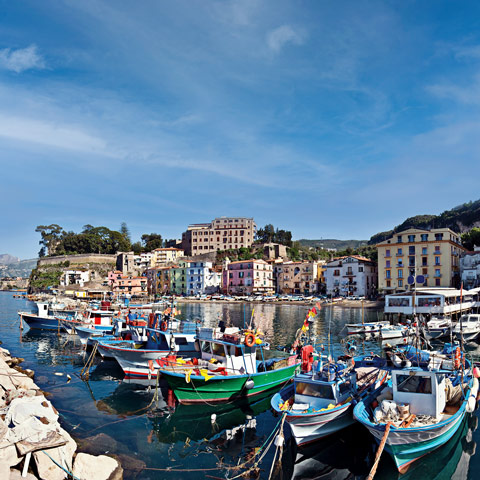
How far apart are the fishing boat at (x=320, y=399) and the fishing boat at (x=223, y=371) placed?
345cm

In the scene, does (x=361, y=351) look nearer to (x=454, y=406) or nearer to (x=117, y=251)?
(x=454, y=406)

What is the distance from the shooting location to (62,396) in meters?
18.9

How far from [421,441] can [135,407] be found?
1178 cm

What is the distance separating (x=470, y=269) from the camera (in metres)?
66.3

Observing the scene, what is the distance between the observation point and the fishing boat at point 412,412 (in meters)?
11.5

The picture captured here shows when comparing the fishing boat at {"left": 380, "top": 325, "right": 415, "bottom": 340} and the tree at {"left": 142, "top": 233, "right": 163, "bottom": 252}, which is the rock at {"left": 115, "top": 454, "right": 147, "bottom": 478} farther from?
the tree at {"left": 142, "top": 233, "right": 163, "bottom": 252}

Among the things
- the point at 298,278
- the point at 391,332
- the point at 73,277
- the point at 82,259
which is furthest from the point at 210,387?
the point at 82,259

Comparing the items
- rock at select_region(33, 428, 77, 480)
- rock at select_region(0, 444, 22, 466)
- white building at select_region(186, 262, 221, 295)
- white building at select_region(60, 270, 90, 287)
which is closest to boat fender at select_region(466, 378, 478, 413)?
rock at select_region(33, 428, 77, 480)

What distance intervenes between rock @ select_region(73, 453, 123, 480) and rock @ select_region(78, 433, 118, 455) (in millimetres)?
1705

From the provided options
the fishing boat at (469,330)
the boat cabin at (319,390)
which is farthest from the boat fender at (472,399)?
the fishing boat at (469,330)

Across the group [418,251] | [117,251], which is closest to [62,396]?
[418,251]

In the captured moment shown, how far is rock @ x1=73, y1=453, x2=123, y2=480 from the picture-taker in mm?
10602

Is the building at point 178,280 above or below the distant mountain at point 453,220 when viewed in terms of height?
→ below

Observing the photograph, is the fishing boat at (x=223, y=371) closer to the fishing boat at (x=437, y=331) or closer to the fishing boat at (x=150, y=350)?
the fishing boat at (x=150, y=350)
